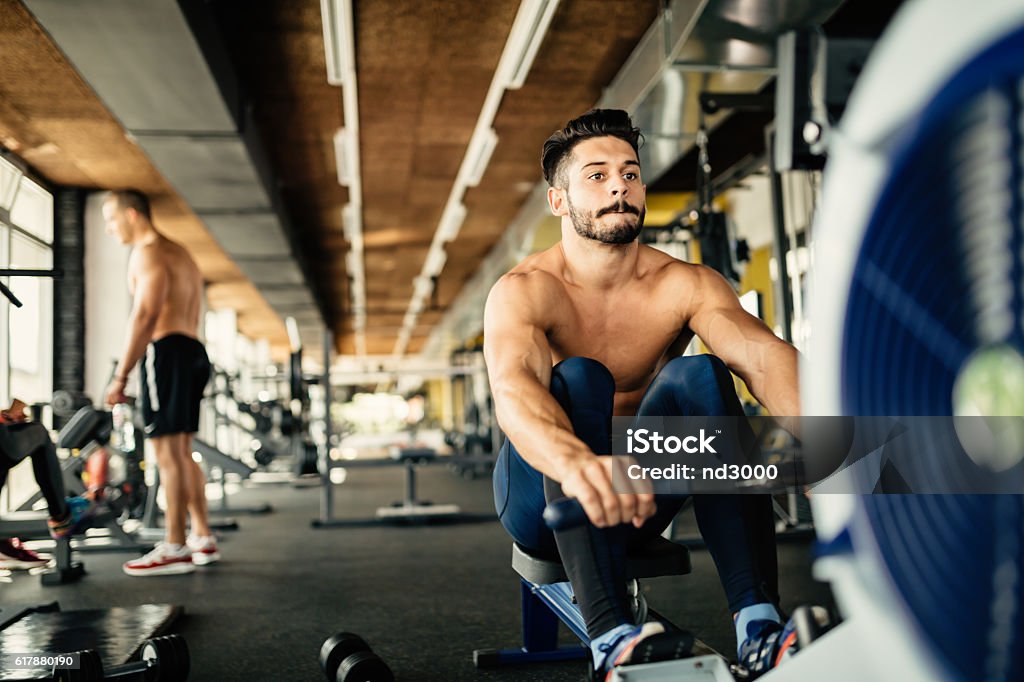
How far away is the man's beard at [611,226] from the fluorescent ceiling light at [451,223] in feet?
20.6

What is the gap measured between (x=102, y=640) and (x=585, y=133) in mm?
1326

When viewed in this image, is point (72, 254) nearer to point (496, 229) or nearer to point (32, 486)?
point (32, 486)

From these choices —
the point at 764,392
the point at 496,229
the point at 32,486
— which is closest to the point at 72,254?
the point at 32,486

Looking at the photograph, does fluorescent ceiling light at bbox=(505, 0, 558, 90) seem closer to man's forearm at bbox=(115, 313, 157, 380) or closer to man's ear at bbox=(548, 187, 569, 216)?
man's forearm at bbox=(115, 313, 157, 380)

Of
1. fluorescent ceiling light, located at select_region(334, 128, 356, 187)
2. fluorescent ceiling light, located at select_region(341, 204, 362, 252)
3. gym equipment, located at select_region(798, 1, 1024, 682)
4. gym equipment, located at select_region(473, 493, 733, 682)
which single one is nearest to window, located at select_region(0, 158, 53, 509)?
gym equipment, located at select_region(473, 493, 733, 682)

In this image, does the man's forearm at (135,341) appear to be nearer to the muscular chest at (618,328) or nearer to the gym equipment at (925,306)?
the muscular chest at (618,328)

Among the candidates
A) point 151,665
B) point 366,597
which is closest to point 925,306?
point 151,665

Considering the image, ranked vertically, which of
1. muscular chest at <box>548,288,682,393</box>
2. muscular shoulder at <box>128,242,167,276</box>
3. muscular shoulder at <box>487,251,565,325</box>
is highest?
muscular shoulder at <box>128,242,167,276</box>

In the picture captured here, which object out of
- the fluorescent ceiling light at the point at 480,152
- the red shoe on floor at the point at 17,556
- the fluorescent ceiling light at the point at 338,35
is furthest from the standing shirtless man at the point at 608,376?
the fluorescent ceiling light at the point at 480,152

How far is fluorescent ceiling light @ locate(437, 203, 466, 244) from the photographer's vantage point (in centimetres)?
771

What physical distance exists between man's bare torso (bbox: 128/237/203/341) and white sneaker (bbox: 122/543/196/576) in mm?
750

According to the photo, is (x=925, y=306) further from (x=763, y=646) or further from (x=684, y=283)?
(x=684, y=283)

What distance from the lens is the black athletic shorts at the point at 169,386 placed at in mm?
2965

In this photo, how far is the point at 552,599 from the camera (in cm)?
140
